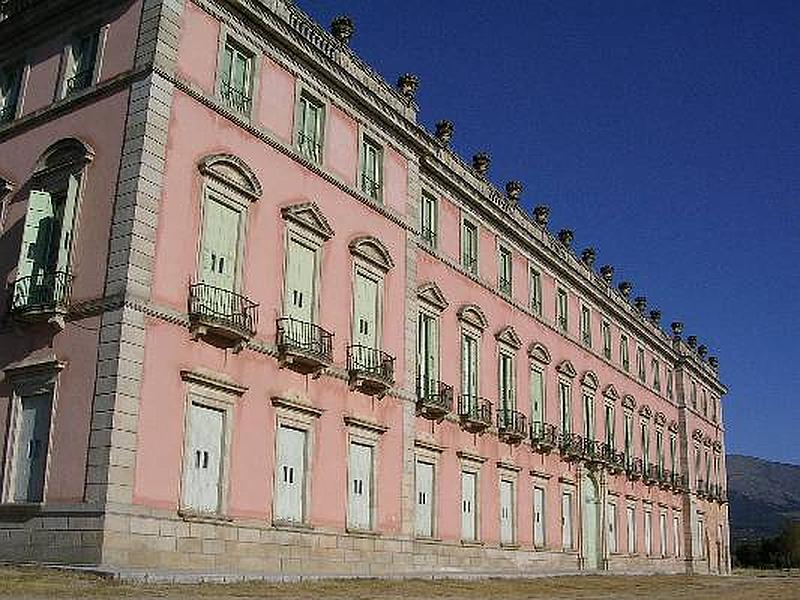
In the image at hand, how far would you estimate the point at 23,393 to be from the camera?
60.2ft

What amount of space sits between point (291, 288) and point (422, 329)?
682cm

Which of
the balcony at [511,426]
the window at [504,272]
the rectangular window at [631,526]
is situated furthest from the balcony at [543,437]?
the rectangular window at [631,526]

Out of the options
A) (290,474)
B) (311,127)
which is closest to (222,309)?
(290,474)

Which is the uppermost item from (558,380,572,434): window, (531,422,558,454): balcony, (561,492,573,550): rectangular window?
(558,380,572,434): window

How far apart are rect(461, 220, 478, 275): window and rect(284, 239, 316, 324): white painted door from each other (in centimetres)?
940

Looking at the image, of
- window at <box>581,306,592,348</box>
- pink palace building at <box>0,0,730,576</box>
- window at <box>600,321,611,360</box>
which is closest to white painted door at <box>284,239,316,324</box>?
pink palace building at <box>0,0,730,576</box>

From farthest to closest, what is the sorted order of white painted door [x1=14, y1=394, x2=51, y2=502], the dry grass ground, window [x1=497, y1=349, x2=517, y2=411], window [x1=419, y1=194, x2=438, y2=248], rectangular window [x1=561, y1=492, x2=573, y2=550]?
rectangular window [x1=561, y1=492, x2=573, y2=550], window [x1=497, y1=349, x2=517, y2=411], window [x1=419, y1=194, x2=438, y2=248], white painted door [x1=14, y1=394, x2=51, y2=502], the dry grass ground

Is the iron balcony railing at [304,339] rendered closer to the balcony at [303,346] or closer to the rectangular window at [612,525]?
the balcony at [303,346]

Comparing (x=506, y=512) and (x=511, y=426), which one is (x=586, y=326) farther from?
(x=506, y=512)

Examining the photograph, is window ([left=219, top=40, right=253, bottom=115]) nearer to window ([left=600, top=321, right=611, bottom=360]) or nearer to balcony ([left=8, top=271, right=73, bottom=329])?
balcony ([left=8, top=271, right=73, bottom=329])

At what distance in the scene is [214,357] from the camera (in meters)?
18.9

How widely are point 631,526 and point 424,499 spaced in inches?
800

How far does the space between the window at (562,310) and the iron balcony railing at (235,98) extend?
19.9 m

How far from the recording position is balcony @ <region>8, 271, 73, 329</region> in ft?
59.1
